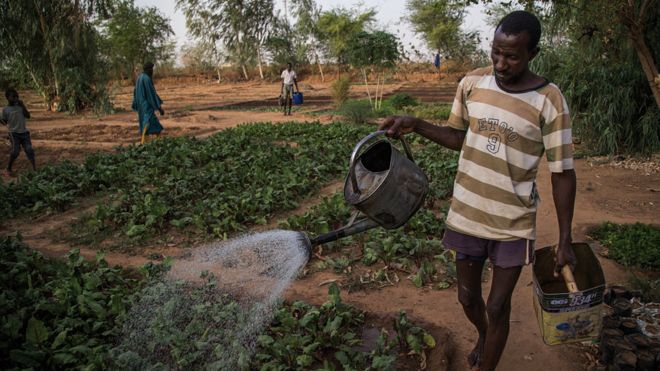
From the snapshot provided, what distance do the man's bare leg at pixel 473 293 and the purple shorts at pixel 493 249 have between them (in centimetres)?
4

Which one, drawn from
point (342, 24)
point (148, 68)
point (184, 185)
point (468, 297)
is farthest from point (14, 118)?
point (342, 24)

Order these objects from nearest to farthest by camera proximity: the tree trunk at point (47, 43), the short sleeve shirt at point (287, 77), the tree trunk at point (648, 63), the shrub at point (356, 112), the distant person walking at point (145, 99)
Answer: the tree trunk at point (648, 63) → the distant person walking at point (145, 99) → the shrub at point (356, 112) → the tree trunk at point (47, 43) → the short sleeve shirt at point (287, 77)

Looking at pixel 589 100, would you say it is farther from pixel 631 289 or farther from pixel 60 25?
pixel 60 25

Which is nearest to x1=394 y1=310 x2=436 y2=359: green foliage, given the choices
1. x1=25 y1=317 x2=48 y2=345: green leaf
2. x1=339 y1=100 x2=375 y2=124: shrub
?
x1=25 y1=317 x2=48 y2=345: green leaf

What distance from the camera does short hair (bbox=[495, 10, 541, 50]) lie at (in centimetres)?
192

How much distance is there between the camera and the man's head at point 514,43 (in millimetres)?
1926

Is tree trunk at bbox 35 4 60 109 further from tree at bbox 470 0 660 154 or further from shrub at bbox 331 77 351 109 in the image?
tree at bbox 470 0 660 154

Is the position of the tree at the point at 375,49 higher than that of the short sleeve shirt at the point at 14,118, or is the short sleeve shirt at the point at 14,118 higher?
the tree at the point at 375,49

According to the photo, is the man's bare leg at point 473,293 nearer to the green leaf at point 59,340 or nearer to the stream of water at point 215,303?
the stream of water at point 215,303

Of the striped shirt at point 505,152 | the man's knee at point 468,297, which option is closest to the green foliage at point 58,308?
the man's knee at point 468,297

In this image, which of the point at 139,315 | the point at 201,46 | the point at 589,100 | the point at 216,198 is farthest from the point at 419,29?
the point at 139,315

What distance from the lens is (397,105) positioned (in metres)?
16.5

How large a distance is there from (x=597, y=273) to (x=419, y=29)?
33.7 metres

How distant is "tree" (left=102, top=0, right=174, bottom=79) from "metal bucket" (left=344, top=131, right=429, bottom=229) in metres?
30.6
